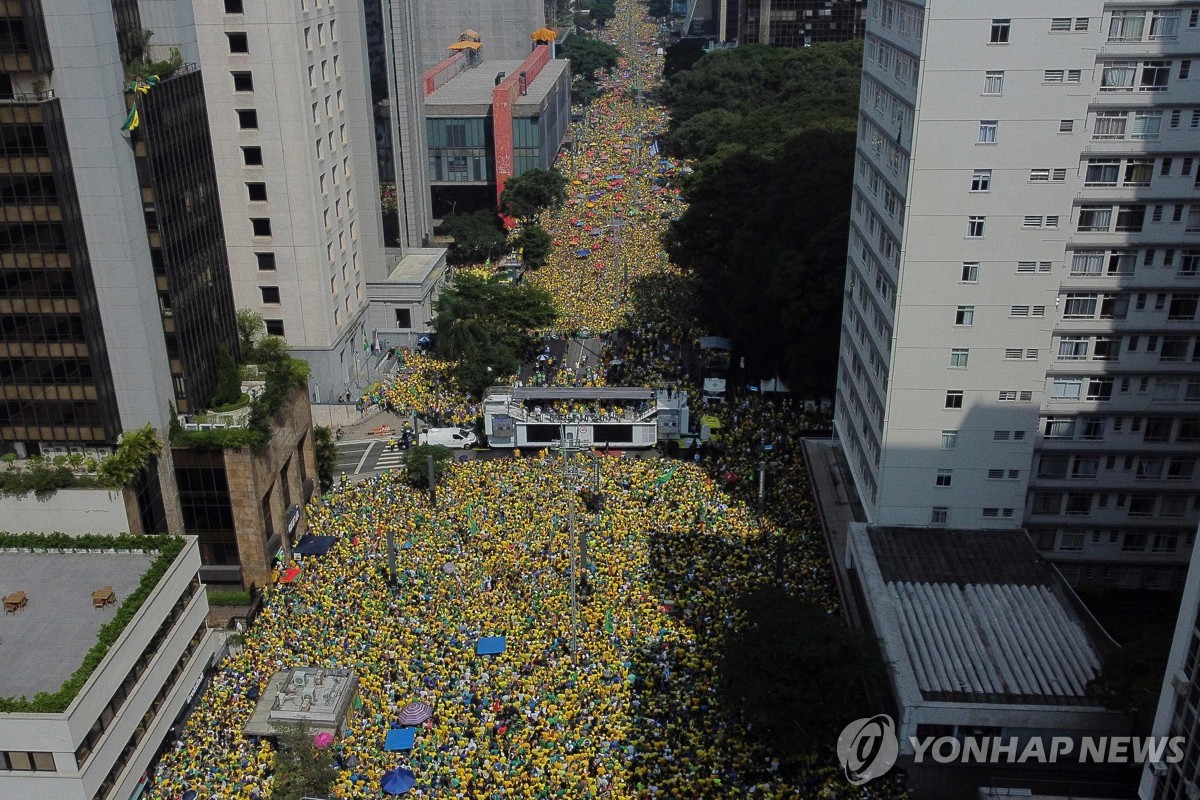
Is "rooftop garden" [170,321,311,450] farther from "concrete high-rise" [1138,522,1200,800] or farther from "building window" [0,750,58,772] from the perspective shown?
"concrete high-rise" [1138,522,1200,800]

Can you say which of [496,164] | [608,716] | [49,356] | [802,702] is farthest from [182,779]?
[496,164]

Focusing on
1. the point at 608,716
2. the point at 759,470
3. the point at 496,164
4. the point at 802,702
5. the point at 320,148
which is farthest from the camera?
the point at 496,164

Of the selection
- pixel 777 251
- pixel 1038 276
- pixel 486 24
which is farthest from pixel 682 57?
pixel 1038 276

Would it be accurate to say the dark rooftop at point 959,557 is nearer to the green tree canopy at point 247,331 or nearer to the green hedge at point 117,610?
the green hedge at point 117,610

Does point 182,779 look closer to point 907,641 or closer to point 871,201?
point 907,641

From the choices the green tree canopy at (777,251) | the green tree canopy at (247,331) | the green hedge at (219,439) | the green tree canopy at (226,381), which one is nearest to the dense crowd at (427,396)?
the green tree canopy at (247,331)

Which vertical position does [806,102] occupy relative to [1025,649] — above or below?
above

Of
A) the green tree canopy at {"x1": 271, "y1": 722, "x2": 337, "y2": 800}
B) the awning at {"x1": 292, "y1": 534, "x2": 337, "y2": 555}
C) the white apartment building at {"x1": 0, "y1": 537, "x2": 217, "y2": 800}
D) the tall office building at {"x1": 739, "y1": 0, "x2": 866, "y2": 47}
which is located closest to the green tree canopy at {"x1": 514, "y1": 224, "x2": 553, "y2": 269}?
the awning at {"x1": 292, "y1": 534, "x2": 337, "y2": 555}
